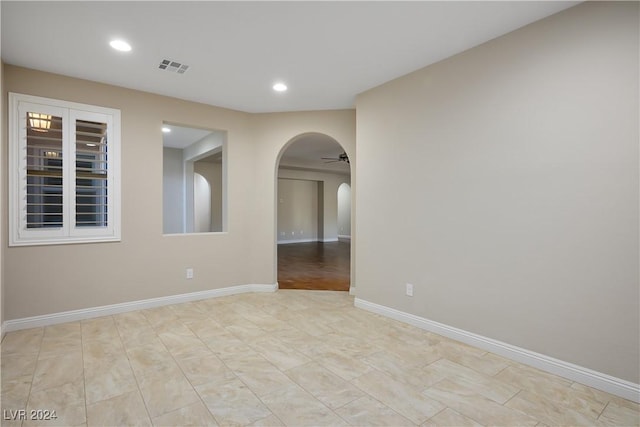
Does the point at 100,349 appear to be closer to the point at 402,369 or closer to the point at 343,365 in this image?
the point at 343,365

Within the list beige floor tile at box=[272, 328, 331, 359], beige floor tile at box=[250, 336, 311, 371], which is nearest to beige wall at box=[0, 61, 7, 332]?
beige floor tile at box=[250, 336, 311, 371]

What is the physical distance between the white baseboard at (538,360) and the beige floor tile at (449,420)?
3.37 ft

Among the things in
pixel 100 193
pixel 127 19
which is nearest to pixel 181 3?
pixel 127 19

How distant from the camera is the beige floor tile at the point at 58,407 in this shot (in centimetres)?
189

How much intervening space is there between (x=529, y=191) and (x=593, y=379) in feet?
4.57

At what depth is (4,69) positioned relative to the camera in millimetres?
3217

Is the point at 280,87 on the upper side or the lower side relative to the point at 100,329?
upper

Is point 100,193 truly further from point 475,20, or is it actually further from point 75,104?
point 475,20

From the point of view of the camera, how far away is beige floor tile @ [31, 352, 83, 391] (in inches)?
90.4

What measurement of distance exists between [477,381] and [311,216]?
1053cm

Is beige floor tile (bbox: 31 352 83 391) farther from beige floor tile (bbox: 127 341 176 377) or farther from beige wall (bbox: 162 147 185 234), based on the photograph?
beige wall (bbox: 162 147 185 234)

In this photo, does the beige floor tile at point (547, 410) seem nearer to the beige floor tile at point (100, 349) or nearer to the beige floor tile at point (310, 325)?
the beige floor tile at point (310, 325)

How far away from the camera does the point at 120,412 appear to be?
77.7 inches

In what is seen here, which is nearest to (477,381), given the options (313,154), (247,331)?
(247,331)
